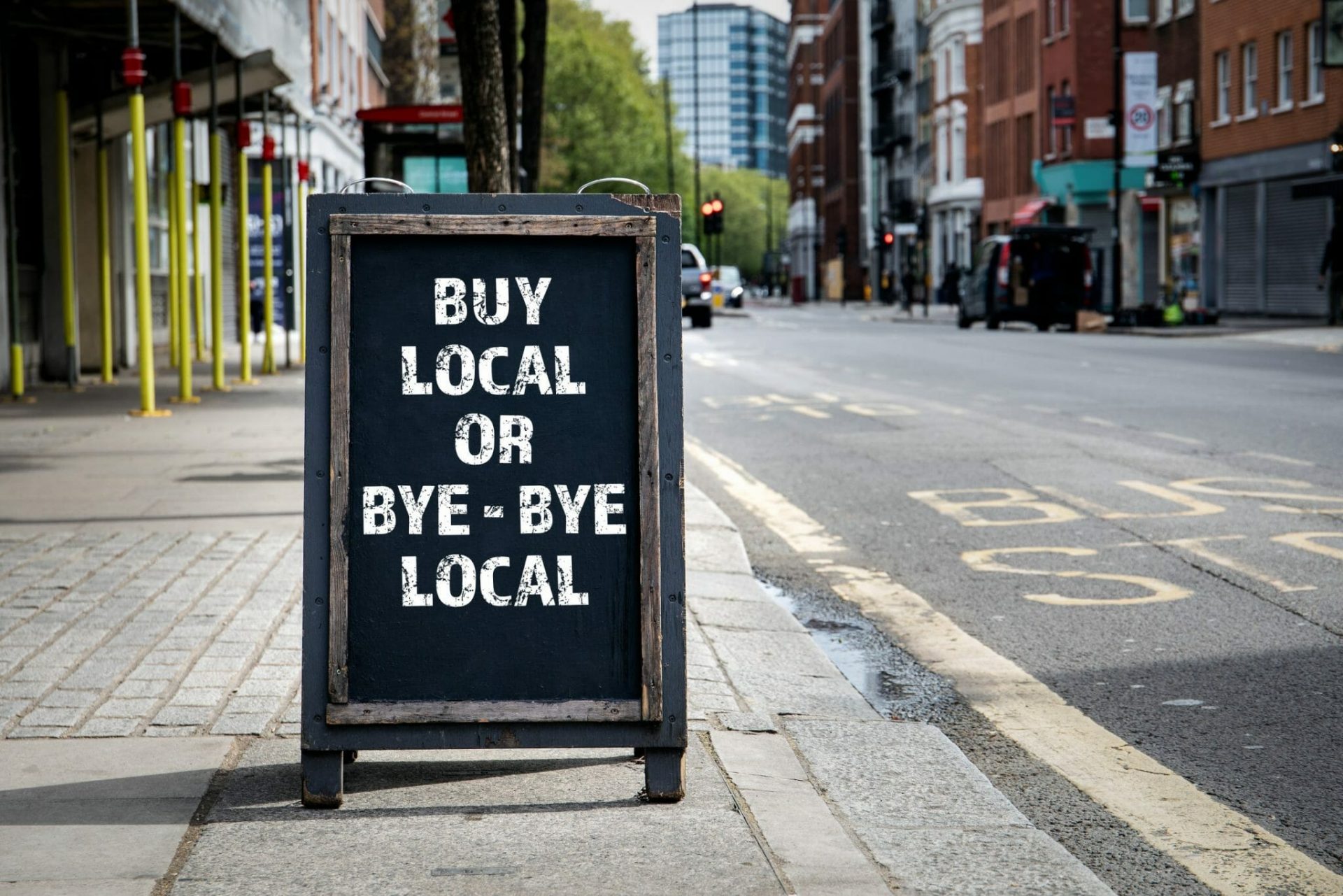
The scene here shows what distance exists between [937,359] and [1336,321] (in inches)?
518

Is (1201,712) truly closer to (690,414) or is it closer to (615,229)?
(615,229)

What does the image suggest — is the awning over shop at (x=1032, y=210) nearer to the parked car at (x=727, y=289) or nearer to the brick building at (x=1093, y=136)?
the brick building at (x=1093, y=136)

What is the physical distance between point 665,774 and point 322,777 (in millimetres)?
771

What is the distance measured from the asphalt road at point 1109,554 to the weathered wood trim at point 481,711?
1.04m

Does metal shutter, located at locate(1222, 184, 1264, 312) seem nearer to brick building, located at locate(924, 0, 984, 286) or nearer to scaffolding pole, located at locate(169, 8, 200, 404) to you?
brick building, located at locate(924, 0, 984, 286)

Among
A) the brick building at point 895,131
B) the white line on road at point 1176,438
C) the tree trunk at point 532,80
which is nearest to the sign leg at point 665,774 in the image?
the white line on road at point 1176,438

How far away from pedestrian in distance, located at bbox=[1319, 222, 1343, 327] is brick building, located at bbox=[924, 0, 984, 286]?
36877 mm

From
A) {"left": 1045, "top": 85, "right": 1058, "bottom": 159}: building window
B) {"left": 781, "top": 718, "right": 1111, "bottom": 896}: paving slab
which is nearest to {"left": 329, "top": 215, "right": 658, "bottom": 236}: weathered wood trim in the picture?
{"left": 781, "top": 718, "right": 1111, "bottom": 896}: paving slab

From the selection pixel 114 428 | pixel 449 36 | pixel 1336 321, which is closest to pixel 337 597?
pixel 114 428

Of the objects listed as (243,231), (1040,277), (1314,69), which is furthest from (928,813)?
(1314,69)

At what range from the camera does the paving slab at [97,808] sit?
3.79 metres

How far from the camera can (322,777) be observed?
14.0 ft

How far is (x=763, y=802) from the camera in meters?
4.30

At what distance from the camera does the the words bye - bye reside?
4.36m
